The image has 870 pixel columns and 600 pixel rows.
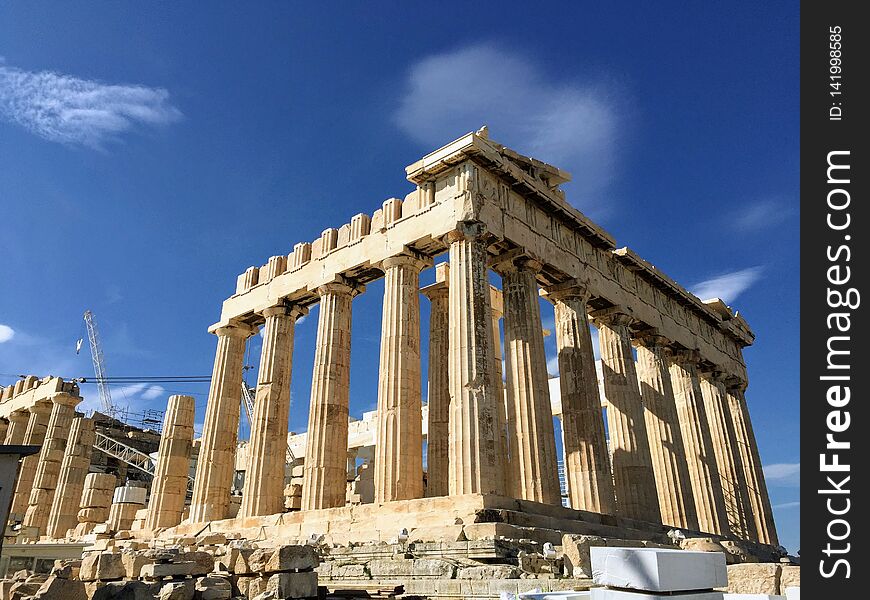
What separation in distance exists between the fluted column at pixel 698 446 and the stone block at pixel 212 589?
23.7 meters

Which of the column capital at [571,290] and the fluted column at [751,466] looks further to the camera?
the fluted column at [751,466]

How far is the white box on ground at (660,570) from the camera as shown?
4.84 m

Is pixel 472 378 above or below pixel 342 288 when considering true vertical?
below

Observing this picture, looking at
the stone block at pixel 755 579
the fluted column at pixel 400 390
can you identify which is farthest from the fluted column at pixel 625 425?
the stone block at pixel 755 579

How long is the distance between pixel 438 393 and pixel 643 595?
19.3 meters

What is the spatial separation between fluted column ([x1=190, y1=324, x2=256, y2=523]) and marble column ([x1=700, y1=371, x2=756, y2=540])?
22758 millimetres

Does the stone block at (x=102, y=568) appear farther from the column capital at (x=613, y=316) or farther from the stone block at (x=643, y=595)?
the column capital at (x=613, y=316)

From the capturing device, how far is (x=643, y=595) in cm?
482

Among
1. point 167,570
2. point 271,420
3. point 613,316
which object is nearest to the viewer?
point 167,570

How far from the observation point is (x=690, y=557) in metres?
5.10

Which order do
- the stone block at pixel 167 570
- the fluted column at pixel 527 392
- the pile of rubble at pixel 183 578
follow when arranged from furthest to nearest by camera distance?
1. the fluted column at pixel 527 392
2. the stone block at pixel 167 570
3. the pile of rubble at pixel 183 578

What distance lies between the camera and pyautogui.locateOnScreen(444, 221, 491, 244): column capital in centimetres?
1991

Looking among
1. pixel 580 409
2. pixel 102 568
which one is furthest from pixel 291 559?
pixel 580 409

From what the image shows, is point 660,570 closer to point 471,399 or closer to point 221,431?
point 471,399
